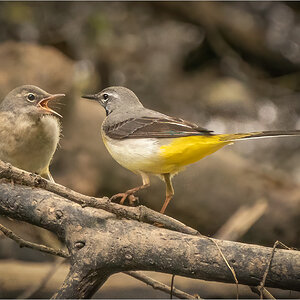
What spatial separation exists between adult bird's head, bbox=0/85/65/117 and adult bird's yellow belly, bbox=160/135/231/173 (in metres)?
0.83

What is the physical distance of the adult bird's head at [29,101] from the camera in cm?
345

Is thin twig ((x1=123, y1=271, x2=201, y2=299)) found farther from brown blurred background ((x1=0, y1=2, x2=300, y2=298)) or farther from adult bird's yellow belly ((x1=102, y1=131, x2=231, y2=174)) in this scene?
brown blurred background ((x1=0, y1=2, x2=300, y2=298))

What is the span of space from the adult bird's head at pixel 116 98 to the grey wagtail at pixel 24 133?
0.55 metres

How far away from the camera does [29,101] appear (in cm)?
355

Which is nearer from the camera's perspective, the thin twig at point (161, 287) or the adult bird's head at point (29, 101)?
the thin twig at point (161, 287)

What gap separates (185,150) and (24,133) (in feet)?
4.07

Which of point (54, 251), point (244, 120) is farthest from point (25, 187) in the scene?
point (244, 120)

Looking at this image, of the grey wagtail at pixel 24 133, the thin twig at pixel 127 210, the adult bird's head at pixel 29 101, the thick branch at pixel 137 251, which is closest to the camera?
the thick branch at pixel 137 251

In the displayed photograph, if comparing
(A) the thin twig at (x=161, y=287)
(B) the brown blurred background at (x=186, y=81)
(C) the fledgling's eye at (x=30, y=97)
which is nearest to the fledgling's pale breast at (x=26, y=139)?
(C) the fledgling's eye at (x=30, y=97)

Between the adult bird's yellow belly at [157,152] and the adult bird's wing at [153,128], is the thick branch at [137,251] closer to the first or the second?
the adult bird's yellow belly at [157,152]

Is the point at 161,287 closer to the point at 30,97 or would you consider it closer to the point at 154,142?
the point at 154,142

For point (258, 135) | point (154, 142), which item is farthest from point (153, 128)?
point (258, 135)

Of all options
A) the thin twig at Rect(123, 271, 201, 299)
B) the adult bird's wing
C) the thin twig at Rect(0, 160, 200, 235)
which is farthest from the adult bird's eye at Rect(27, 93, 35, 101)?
the thin twig at Rect(123, 271, 201, 299)

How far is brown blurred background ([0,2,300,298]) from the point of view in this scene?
6.38 meters
